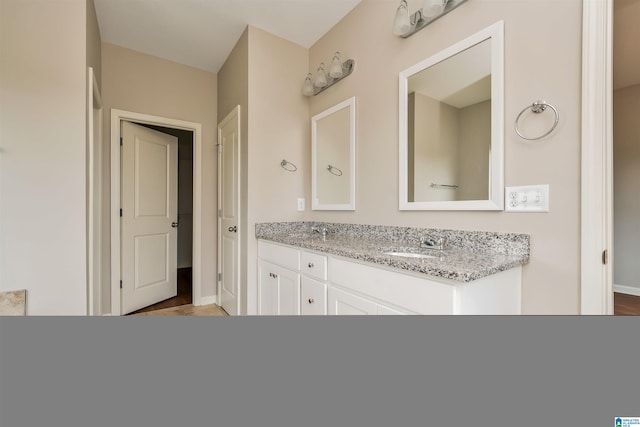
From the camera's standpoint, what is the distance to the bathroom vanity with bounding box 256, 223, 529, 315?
98cm

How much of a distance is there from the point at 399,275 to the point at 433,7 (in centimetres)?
136

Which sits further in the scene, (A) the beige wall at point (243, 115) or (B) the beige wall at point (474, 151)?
(A) the beige wall at point (243, 115)

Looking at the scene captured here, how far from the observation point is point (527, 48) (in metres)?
1.17

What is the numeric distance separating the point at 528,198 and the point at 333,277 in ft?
3.08

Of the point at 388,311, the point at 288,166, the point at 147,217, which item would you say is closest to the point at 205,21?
the point at 288,166

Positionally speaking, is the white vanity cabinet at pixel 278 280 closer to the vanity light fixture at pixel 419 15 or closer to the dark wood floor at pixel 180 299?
the dark wood floor at pixel 180 299

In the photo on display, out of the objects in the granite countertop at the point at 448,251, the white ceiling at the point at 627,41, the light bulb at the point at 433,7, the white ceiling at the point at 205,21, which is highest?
the white ceiling at the point at 205,21

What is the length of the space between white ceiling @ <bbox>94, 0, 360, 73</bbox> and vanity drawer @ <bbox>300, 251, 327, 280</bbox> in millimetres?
1791

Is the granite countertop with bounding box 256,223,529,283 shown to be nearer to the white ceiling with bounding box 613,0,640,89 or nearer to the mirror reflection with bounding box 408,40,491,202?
the mirror reflection with bounding box 408,40,491,202

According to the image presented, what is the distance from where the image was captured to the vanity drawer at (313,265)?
60.1 inches

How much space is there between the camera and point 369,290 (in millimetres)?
1241

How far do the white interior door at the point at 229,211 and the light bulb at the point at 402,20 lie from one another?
4.50 feet

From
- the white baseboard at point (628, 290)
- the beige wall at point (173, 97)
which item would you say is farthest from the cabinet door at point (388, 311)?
the white baseboard at point (628, 290)

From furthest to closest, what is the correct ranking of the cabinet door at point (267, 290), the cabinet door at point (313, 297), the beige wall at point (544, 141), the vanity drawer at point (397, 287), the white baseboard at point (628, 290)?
1. the white baseboard at point (628, 290)
2. the cabinet door at point (267, 290)
3. the cabinet door at point (313, 297)
4. the beige wall at point (544, 141)
5. the vanity drawer at point (397, 287)
